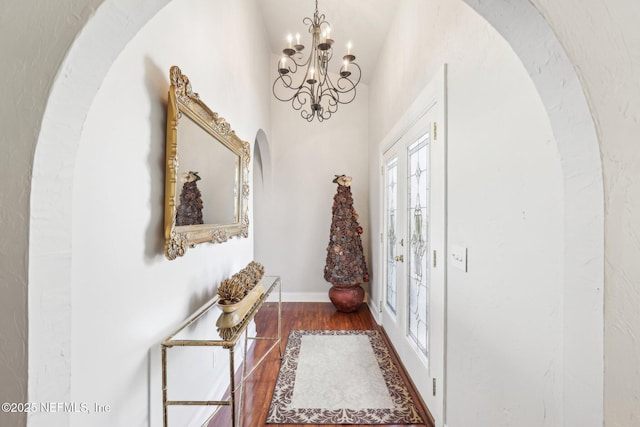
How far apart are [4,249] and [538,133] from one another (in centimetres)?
144

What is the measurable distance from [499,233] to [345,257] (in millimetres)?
2783

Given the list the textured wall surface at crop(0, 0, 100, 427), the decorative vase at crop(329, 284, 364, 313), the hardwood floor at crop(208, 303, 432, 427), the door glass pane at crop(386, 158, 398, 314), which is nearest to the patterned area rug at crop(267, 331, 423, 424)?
the hardwood floor at crop(208, 303, 432, 427)

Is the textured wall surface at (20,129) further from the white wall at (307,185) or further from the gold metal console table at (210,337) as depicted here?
the white wall at (307,185)

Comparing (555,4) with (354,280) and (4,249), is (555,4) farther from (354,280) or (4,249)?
(354,280)

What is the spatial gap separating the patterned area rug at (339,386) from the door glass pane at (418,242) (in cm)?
40

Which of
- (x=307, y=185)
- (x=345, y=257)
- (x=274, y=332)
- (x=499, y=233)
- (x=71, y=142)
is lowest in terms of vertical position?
(x=274, y=332)

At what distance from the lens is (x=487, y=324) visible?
125 centimetres

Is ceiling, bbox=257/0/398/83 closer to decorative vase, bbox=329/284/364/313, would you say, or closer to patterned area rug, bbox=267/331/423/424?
decorative vase, bbox=329/284/364/313

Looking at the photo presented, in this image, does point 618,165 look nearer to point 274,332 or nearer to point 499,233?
point 499,233

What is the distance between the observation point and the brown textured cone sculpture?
153 inches

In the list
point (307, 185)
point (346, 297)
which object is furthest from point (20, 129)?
point (307, 185)

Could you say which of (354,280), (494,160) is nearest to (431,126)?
(494,160)

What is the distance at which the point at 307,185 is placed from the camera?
4.42 m

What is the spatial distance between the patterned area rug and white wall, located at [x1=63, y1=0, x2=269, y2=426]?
0.63 metres
